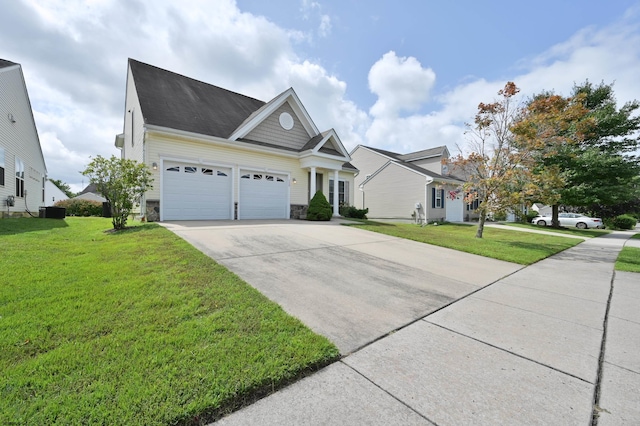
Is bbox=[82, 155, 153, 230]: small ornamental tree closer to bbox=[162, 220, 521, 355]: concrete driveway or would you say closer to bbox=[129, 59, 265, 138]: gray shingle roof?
bbox=[162, 220, 521, 355]: concrete driveway

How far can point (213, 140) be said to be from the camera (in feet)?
36.7

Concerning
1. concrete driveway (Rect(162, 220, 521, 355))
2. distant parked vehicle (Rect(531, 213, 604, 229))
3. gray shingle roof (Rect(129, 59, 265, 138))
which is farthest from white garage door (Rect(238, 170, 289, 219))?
distant parked vehicle (Rect(531, 213, 604, 229))

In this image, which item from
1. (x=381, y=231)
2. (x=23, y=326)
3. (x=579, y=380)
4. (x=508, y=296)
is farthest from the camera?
(x=381, y=231)

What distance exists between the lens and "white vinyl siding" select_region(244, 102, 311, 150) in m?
13.0

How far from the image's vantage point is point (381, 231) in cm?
1016

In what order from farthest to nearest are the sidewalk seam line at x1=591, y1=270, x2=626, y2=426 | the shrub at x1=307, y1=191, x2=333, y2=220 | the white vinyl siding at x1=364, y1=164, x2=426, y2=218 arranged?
the white vinyl siding at x1=364, y1=164, x2=426, y2=218 < the shrub at x1=307, y1=191, x2=333, y2=220 < the sidewalk seam line at x1=591, y1=270, x2=626, y2=426

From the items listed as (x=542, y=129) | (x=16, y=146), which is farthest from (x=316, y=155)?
(x=16, y=146)

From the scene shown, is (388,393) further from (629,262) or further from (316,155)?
(316,155)

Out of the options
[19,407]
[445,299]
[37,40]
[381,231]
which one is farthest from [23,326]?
[37,40]

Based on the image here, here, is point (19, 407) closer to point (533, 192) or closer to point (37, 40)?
point (533, 192)

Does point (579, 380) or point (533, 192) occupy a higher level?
point (533, 192)

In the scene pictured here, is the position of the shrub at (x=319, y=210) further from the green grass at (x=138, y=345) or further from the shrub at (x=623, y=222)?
the shrub at (x=623, y=222)

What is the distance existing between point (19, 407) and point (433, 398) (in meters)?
2.68

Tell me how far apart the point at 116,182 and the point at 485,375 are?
400 inches
